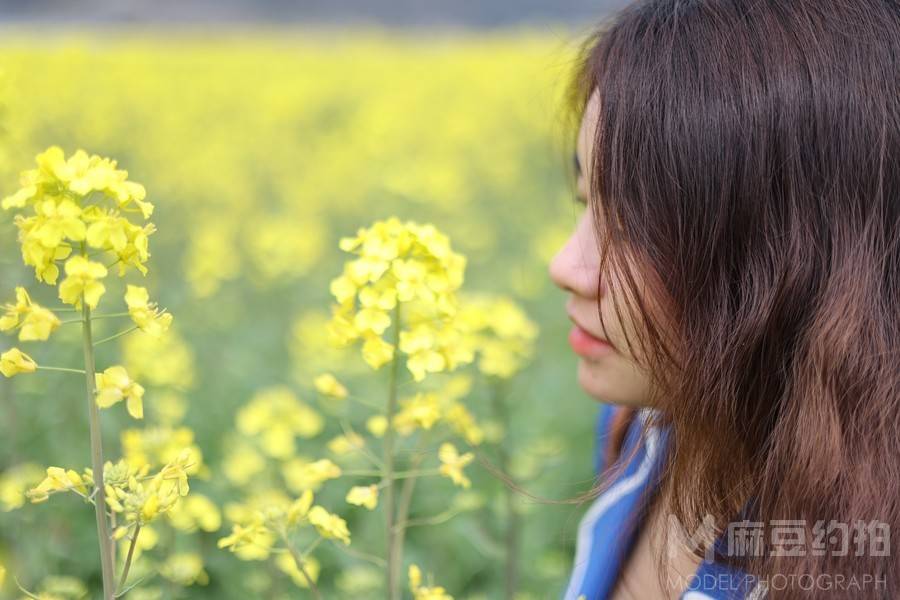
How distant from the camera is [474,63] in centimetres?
774

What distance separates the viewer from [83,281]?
761mm

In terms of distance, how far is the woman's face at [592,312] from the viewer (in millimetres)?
1117

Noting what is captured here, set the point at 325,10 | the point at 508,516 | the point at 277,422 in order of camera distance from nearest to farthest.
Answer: the point at 508,516
the point at 277,422
the point at 325,10

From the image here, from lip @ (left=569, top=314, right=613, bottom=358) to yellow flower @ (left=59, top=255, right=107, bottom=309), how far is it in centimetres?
61

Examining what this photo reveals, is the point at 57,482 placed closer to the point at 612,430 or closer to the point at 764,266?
the point at 764,266

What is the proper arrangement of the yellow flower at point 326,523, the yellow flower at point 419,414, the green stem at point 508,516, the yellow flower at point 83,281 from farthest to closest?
the green stem at point 508,516 < the yellow flower at point 419,414 < the yellow flower at point 326,523 < the yellow flower at point 83,281

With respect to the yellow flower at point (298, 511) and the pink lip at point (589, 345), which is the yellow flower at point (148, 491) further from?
the pink lip at point (589, 345)

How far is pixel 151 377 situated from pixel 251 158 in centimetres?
335

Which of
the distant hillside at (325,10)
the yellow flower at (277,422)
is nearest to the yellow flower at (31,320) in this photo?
the yellow flower at (277,422)

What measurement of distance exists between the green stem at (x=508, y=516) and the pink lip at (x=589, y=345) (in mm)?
360

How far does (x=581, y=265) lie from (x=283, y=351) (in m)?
1.76

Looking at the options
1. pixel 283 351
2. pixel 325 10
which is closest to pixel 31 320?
pixel 283 351

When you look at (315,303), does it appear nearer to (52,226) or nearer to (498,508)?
(498,508)

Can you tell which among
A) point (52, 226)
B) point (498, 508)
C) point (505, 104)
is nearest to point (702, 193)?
point (52, 226)
